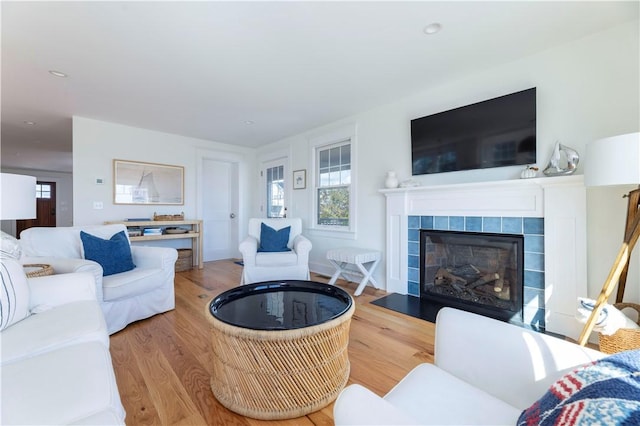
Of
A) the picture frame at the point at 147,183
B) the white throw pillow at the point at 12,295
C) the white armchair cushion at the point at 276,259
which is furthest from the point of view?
the picture frame at the point at 147,183

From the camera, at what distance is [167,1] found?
1.67m

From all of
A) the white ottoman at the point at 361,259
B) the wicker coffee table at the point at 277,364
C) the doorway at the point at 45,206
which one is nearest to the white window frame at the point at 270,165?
the white ottoman at the point at 361,259

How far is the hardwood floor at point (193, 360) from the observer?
1.33 metres

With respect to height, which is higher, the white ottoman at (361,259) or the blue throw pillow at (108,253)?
the blue throw pillow at (108,253)

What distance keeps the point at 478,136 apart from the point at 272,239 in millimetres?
2561

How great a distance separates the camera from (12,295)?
4.23ft

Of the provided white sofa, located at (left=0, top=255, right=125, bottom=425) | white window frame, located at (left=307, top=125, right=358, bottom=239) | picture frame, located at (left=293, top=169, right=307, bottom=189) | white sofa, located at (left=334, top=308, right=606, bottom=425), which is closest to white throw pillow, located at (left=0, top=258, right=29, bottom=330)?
white sofa, located at (left=0, top=255, right=125, bottom=425)

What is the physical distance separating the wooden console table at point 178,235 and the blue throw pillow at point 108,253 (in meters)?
1.57

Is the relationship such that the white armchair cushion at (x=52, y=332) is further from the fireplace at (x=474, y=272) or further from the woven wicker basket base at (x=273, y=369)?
the fireplace at (x=474, y=272)

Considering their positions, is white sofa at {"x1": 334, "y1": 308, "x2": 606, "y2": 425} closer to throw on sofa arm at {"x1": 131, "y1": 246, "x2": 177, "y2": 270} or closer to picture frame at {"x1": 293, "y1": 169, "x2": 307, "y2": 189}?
throw on sofa arm at {"x1": 131, "y1": 246, "x2": 177, "y2": 270}

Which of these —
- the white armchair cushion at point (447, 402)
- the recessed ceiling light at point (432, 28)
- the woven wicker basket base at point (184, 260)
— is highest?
the recessed ceiling light at point (432, 28)

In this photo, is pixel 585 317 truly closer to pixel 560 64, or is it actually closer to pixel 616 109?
pixel 616 109

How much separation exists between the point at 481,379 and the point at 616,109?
7.38ft

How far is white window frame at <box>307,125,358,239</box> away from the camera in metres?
3.73
